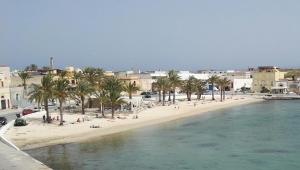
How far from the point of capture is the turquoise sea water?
127ft

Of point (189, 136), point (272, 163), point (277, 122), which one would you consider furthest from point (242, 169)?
point (277, 122)

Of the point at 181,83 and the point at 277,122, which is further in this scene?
the point at 181,83

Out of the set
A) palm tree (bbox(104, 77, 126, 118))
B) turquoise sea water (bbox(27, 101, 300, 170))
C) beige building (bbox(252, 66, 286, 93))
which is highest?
beige building (bbox(252, 66, 286, 93))

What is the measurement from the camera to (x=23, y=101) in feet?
281

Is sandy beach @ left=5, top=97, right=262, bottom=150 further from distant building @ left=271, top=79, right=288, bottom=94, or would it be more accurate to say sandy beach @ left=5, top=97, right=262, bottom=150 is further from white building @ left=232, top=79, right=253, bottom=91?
white building @ left=232, top=79, right=253, bottom=91

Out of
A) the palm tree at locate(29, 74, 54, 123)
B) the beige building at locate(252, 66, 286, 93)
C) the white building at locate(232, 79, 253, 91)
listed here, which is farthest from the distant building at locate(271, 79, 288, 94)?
the palm tree at locate(29, 74, 54, 123)

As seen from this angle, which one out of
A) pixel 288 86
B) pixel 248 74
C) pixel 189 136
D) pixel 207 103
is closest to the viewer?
pixel 189 136

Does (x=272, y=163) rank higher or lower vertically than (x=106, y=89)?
lower

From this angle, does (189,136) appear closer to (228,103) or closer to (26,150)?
(26,150)

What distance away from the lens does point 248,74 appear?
16262 cm

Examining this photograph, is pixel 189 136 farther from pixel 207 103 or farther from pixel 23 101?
pixel 207 103

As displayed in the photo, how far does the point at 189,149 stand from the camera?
1810 inches

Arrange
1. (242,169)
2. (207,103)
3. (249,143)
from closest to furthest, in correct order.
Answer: (242,169) → (249,143) → (207,103)

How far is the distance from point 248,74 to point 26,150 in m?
125
